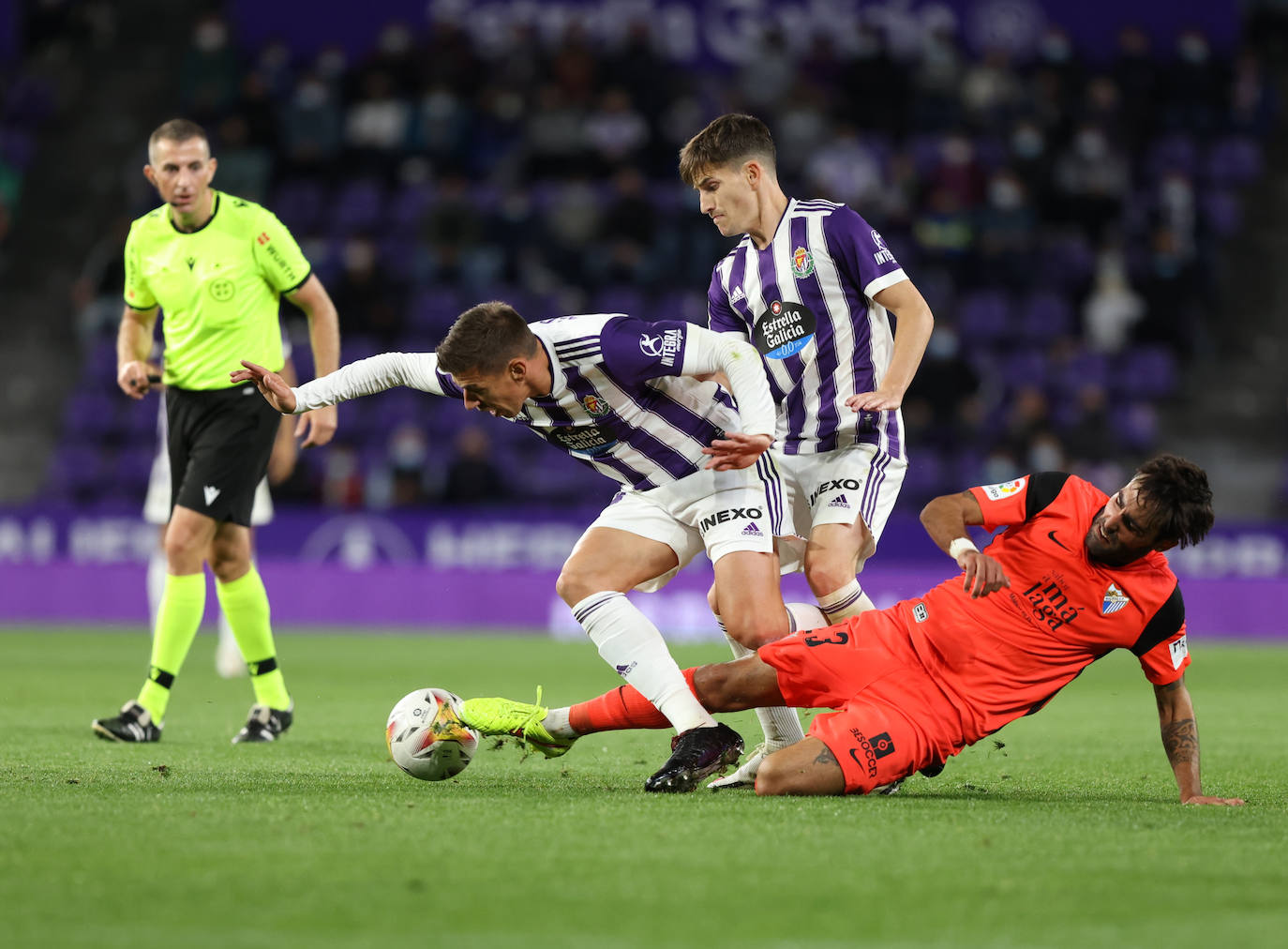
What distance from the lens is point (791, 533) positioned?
596 centimetres

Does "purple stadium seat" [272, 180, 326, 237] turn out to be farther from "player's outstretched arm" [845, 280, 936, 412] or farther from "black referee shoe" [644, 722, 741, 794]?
"black referee shoe" [644, 722, 741, 794]

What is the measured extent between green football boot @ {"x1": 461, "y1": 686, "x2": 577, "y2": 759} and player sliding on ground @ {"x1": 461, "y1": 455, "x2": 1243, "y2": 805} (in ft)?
1.90

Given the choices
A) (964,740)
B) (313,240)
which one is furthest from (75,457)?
(964,740)

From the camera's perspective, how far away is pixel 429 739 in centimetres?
545

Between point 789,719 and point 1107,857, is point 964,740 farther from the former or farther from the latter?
point 1107,857

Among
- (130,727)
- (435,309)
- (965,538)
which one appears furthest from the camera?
(435,309)

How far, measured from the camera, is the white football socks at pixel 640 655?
5.38 meters

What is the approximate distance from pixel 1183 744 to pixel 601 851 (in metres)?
2.02

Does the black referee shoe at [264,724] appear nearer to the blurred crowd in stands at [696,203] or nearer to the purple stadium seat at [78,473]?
the blurred crowd in stands at [696,203]

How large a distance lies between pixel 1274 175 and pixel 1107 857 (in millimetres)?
17536

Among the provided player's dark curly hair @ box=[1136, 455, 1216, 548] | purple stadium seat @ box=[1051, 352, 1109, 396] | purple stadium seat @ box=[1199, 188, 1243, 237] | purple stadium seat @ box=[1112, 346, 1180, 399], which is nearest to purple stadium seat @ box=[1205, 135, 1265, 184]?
purple stadium seat @ box=[1199, 188, 1243, 237]

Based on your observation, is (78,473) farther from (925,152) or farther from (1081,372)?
(1081,372)

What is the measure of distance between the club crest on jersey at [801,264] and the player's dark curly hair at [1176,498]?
5.18 feet

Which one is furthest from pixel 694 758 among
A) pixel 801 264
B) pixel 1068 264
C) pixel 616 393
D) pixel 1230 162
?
pixel 1230 162
